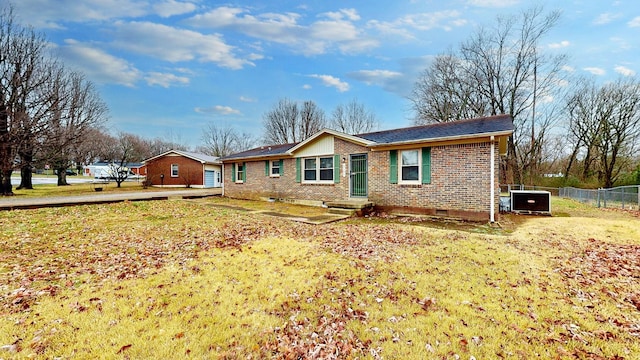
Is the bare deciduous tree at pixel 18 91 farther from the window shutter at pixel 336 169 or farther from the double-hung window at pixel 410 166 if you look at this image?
the double-hung window at pixel 410 166

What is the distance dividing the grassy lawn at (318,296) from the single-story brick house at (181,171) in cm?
2026

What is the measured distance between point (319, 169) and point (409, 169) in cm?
453

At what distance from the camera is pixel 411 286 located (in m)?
4.14

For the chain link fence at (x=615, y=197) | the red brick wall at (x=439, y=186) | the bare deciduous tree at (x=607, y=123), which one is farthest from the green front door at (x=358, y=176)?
the bare deciduous tree at (x=607, y=123)

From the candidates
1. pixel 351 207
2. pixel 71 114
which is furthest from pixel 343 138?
pixel 71 114

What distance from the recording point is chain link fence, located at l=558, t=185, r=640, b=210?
13.8 m

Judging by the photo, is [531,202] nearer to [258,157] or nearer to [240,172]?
[258,157]

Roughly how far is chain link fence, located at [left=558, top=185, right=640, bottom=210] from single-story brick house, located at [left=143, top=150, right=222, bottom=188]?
2833cm

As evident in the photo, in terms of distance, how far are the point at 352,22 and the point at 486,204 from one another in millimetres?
10571

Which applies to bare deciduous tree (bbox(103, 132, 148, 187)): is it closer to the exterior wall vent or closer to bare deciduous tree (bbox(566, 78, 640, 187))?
the exterior wall vent

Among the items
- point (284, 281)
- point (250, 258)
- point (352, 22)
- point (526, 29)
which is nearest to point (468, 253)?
point (284, 281)

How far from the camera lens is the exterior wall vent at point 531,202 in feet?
38.4

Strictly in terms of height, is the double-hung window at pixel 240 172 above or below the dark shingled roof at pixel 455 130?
below

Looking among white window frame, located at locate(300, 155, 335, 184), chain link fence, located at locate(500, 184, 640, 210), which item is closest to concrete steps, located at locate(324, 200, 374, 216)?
white window frame, located at locate(300, 155, 335, 184)
